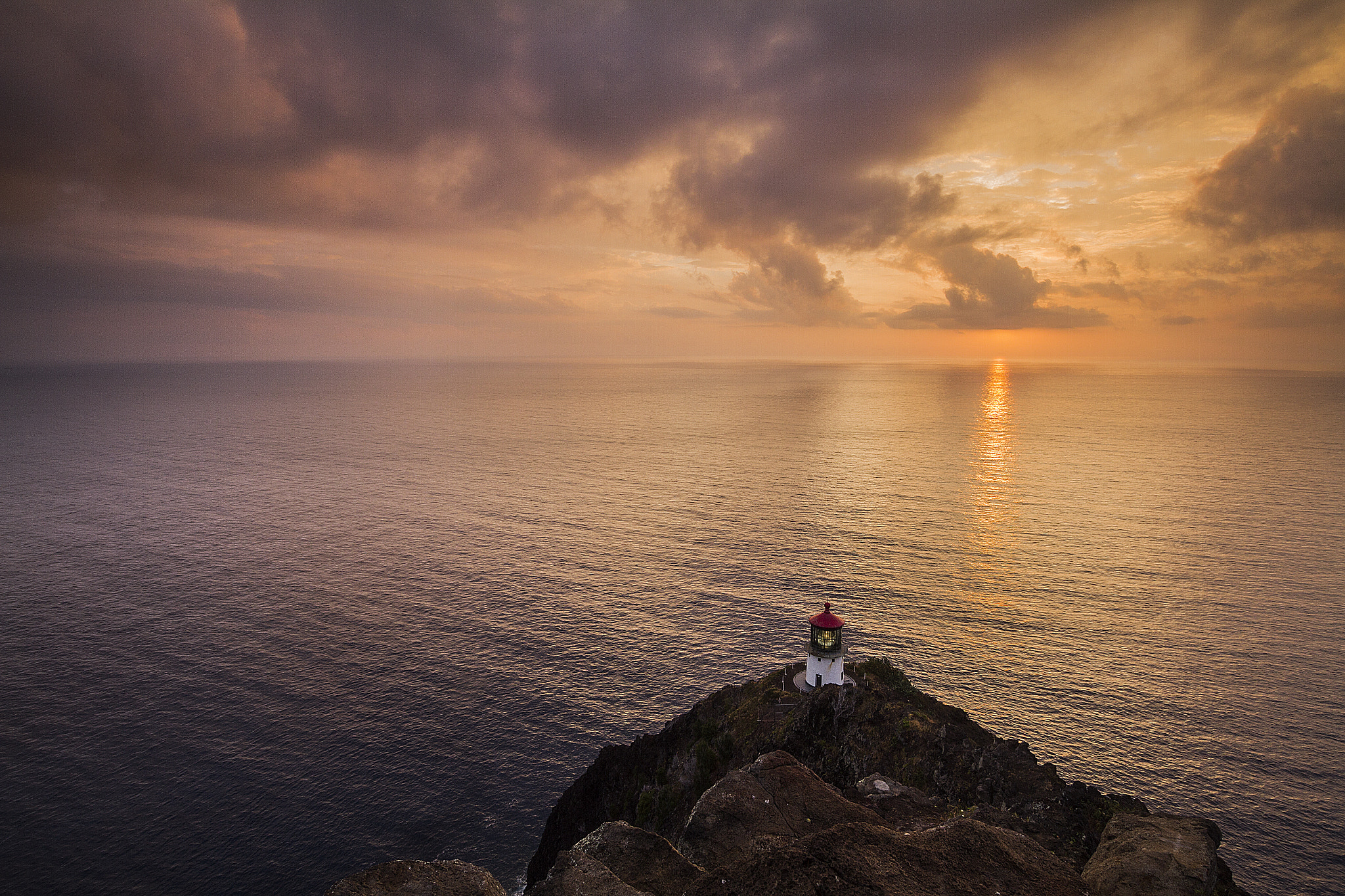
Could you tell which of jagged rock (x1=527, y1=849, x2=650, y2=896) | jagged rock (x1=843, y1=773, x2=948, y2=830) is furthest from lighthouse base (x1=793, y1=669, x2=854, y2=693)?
jagged rock (x1=527, y1=849, x2=650, y2=896)

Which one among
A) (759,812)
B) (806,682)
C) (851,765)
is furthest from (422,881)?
(806,682)

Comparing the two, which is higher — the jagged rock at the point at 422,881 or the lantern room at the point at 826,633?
the jagged rock at the point at 422,881

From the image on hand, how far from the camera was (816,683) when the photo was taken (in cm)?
4762

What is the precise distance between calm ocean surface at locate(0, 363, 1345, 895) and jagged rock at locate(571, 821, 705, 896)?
24.9 m

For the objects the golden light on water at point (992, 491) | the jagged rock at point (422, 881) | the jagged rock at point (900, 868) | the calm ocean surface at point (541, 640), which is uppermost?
the jagged rock at point (900, 868)

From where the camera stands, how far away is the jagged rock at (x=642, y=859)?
2016cm

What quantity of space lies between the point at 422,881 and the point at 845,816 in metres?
17.2

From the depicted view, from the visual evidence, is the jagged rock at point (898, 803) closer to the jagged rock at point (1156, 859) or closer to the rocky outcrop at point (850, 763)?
the rocky outcrop at point (850, 763)

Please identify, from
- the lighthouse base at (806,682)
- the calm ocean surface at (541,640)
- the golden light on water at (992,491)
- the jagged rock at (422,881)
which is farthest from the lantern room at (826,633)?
the golden light on water at (992,491)

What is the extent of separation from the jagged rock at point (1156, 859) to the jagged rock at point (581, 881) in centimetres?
1480

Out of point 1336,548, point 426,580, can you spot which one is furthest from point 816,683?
point 1336,548

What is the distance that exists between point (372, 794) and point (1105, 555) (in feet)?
301

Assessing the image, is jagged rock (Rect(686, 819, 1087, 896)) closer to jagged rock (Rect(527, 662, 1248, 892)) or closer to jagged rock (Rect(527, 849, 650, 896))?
jagged rock (Rect(527, 849, 650, 896))

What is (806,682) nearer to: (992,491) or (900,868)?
(900,868)
